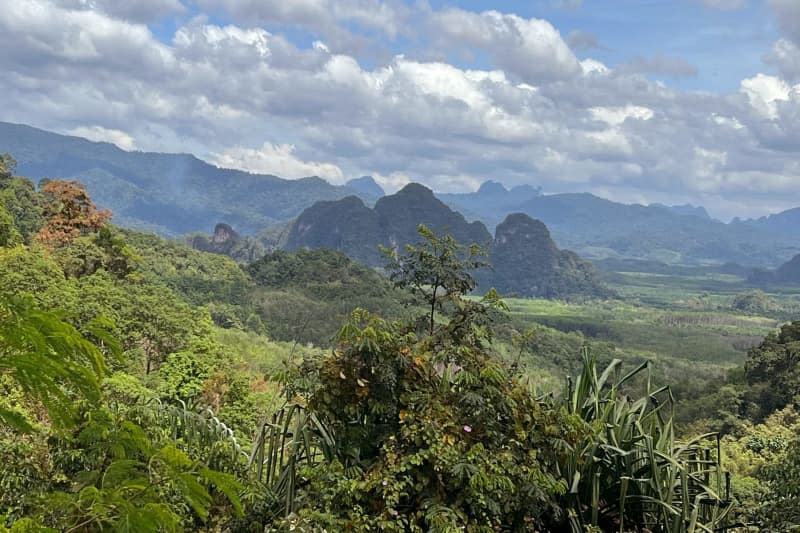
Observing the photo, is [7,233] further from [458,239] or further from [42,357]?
[458,239]

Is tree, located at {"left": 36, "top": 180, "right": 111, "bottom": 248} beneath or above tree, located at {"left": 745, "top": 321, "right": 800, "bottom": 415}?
above

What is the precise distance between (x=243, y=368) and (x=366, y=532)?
41.5ft

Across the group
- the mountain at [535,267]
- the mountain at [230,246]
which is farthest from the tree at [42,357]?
the mountain at [535,267]

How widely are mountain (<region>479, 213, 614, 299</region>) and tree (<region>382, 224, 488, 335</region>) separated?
11618 cm

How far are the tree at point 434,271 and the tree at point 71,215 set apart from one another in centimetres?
1951

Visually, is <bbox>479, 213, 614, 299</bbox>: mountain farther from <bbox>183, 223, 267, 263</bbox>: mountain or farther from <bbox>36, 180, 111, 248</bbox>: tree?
<bbox>36, 180, 111, 248</bbox>: tree

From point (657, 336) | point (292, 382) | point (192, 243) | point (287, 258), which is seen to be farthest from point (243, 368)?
point (192, 243)

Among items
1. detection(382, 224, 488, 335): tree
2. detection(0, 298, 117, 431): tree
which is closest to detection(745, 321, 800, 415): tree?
detection(382, 224, 488, 335): tree

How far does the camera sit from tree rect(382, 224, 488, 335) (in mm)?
2941

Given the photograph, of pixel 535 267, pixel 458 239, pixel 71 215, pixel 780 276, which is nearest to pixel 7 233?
pixel 71 215

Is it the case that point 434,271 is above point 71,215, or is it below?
above

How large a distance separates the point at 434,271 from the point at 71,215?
21.2 m

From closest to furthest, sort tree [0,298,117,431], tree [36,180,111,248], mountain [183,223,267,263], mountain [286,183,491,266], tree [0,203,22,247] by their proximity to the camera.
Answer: tree [0,298,117,431]
tree [0,203,22,247]
tree [36,180,111,248]
mountain [183,223,267,263]
mountain [286,183,491,266]

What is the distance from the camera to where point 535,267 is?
413ft
